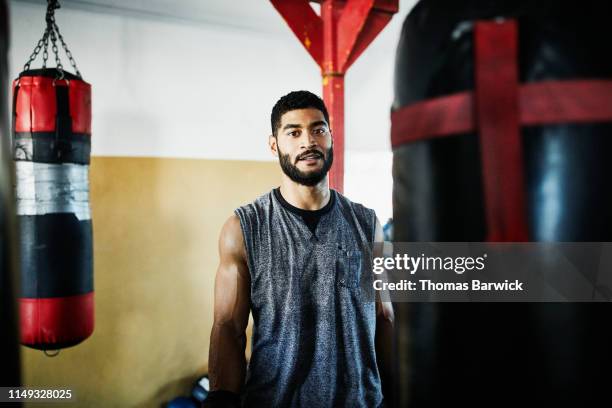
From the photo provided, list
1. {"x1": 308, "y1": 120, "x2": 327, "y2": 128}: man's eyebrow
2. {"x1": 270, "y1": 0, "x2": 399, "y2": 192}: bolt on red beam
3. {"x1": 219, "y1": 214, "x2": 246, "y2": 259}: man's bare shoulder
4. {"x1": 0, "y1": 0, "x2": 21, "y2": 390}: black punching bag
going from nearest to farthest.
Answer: {"x1": 0, "y1": 0, "x2": 21, "y2": 390}: black punching bag → {"x1": 219, "y1": 214, "x2": 246, "y2": 259}: man's bare shoulder → {"x1": 308, "y1": 120, "x2": 327, "y2": 128}: man's eyebrow → {"x1": 270, "y1": 0, "x2": 399, "y2": 192}: bolt on red beam

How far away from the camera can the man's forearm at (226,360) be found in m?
1.62

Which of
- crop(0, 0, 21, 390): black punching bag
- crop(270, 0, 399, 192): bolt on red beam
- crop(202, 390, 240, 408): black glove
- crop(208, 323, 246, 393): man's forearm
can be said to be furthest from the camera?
crop(270, 0, 399, 192): bolt on red beam

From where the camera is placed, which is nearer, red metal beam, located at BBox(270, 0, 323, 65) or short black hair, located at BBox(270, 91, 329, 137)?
short black hair, located at BBox(270, 91, 329, 137)

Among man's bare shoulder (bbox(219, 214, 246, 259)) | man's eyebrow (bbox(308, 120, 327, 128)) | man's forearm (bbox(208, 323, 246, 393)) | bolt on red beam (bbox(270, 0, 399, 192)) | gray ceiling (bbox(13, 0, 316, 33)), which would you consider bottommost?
man's forearm (bbox(208, 323, 246, 393))

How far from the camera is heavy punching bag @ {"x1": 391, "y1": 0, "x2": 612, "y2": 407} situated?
62cm

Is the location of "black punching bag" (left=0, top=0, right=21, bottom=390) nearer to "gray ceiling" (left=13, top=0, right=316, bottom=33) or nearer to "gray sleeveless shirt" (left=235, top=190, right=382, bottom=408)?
"gray sleeveless shirt" (left=235, top=190, right=382, bottom=408)

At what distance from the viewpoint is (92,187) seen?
2.91 metres

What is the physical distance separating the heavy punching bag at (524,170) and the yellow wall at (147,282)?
274 cm

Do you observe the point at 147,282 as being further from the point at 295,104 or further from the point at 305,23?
the point at 305,23

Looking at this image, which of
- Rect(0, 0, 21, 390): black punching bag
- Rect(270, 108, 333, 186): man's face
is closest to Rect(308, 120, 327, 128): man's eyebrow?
Rect(270, 108, 333, 186): man's face

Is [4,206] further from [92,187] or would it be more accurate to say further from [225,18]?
[225,18]

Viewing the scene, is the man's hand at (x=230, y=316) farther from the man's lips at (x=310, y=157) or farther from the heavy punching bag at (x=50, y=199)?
the heavy punching bag at (x=50, y=199)

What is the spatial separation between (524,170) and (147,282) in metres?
2.92

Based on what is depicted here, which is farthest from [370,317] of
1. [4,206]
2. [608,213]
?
[4,206]
